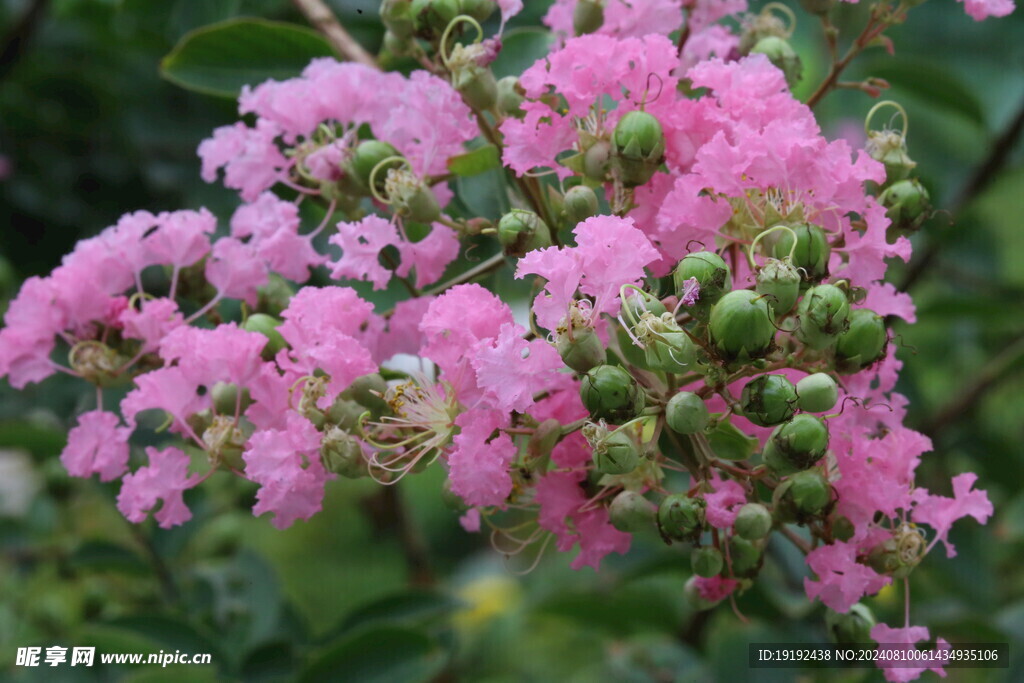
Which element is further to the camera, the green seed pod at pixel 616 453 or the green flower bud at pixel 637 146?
the green flower bud at pixel 637 146

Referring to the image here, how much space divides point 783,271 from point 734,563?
0.32 metres

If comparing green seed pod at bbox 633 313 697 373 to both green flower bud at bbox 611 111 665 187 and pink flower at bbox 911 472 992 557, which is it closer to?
green flower bud at bbox 611 111 665 187

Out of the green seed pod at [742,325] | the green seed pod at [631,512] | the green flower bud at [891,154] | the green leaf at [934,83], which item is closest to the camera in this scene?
the green seed pod at [742,325]

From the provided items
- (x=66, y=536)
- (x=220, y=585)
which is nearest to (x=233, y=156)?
(x=220, y=585)

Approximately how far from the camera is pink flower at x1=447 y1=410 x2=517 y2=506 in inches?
35.3

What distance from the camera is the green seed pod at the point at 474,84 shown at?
3.46ft

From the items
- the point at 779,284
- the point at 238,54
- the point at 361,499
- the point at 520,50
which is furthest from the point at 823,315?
the point at 361,499

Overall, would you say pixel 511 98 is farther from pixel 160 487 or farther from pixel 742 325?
pixel 160 487

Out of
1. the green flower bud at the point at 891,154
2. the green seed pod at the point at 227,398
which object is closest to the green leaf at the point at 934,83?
the green flower bud at the point at 891,154

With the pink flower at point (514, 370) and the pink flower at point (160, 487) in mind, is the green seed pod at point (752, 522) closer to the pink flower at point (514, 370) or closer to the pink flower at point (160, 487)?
the pink flower at point (514, 370)

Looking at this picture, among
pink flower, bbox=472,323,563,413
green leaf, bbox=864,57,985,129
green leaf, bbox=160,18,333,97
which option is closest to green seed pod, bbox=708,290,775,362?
pink flower, bbox=472,323,563,413

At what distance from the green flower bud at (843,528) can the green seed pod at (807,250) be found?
237 mm

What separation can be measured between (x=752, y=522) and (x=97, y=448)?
73 cm

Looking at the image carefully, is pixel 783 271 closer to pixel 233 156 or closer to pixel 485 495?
pixel 485 495
